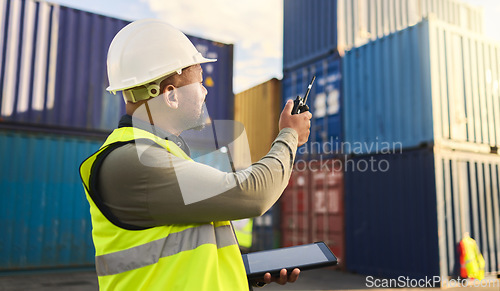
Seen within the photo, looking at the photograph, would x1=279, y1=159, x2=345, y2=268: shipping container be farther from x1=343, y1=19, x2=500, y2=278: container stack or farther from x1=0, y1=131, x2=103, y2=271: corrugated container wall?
x1=0, y1=131, x2=103, y2=271: corrugated container wall

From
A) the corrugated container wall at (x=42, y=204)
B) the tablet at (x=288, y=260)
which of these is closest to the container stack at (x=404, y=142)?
the corrugated container wall at (x=42, y=204)

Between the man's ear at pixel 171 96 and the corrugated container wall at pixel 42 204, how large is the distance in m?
9.59

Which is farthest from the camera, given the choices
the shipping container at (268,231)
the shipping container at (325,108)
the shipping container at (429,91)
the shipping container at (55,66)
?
the shipping container at (268,231)

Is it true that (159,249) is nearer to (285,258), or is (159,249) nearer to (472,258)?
(285,258)

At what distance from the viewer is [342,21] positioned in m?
11.6

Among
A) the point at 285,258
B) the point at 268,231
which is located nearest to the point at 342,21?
the point at 268,231

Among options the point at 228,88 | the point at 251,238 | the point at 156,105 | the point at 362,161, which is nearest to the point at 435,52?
the point at 362,161

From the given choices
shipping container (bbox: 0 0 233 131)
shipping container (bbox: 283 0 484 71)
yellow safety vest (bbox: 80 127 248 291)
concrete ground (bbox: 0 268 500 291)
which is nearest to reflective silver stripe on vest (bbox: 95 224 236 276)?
yellow safety vest (bbox: 80 127 248 291)

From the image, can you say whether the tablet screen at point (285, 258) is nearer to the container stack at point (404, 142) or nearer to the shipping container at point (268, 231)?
the container stack at point (404, 142)

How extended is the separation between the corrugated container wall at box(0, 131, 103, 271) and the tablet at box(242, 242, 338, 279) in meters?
9.29

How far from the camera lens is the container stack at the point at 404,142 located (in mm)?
8672

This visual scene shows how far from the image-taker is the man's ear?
132cm

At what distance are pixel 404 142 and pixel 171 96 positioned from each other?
865 centimetres

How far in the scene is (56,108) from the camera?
401 inches
